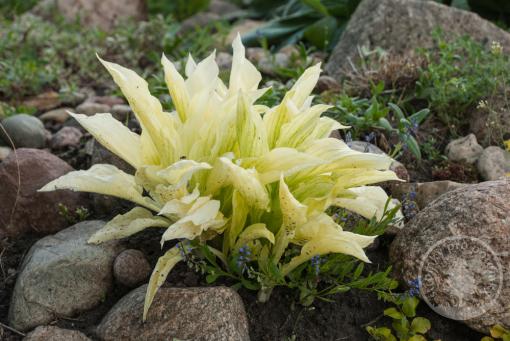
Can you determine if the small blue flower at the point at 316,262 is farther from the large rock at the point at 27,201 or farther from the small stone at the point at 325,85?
the small stone at the point at 325,85

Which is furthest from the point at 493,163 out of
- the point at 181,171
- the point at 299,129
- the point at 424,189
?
the point at 181,171

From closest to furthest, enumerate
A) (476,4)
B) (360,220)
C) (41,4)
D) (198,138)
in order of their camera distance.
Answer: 1. (198,138)
2. (360,220)
3. (476,4)
4. (41,4)

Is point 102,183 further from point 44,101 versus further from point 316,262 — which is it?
point 44,101

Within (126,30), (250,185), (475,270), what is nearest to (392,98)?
(475,270)

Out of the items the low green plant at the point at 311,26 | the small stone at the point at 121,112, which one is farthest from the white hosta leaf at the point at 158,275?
the low green plant at the point at 311,26

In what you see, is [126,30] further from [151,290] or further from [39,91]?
[151,290]

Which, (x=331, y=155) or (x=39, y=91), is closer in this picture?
(x=331, y=155)
